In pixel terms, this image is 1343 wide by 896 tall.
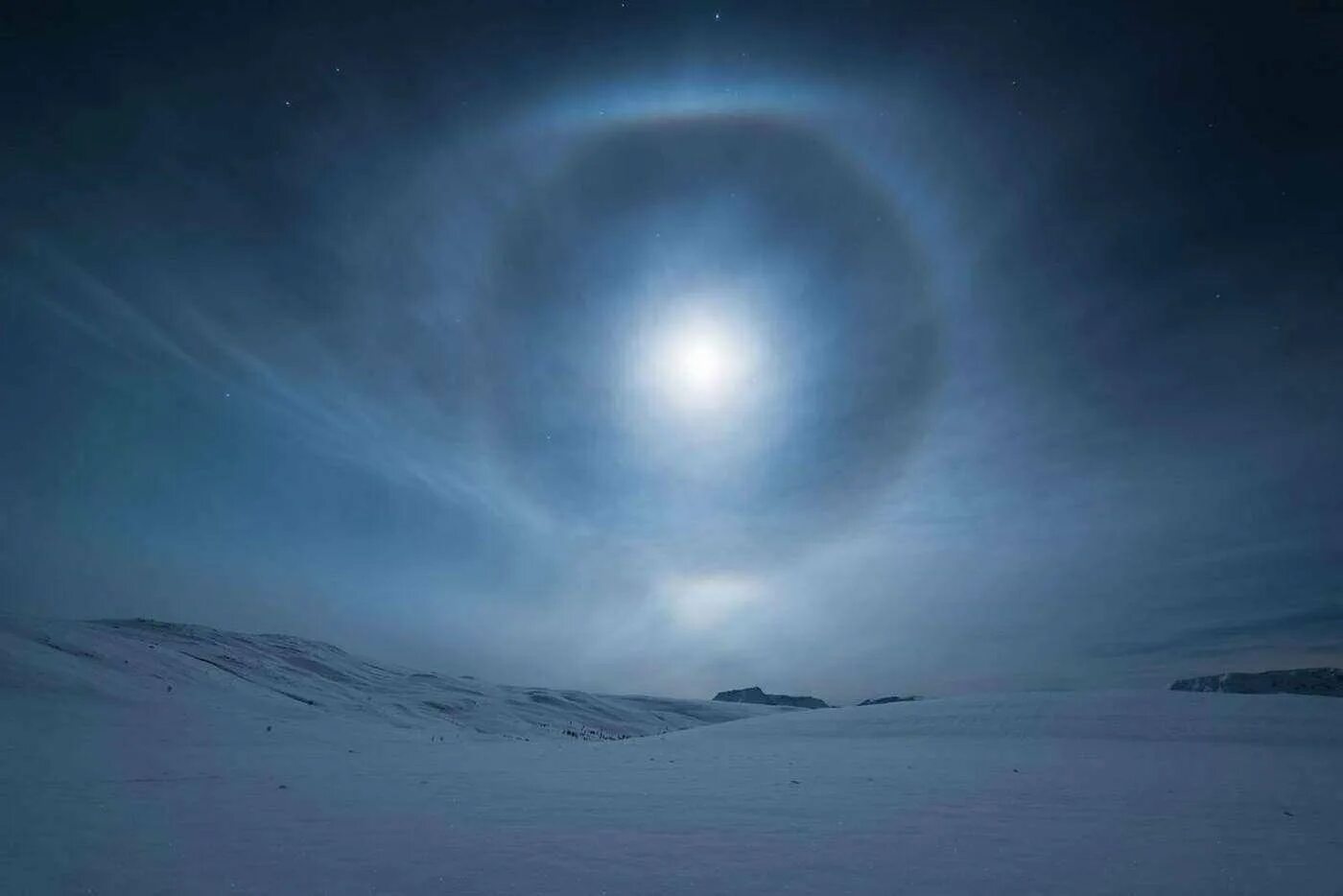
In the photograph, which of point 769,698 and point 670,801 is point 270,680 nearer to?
point 670,801

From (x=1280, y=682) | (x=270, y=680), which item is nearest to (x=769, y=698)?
(x=1280, y=682)

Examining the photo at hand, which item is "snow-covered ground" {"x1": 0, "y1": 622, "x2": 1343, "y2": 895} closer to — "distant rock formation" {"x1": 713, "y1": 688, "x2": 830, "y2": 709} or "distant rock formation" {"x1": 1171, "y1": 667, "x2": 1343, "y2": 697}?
"distant rock formation" {"x1": 1171, "y1": 667, "x2": 1343, "y2": 697}

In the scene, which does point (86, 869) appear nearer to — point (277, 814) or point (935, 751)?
point (277, 814)

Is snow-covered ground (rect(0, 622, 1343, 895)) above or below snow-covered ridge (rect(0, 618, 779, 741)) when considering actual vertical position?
below

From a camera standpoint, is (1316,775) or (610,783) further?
(1316,775)

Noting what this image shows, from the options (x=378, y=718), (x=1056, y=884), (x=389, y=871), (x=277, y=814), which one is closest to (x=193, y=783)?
(x=277, y=814)

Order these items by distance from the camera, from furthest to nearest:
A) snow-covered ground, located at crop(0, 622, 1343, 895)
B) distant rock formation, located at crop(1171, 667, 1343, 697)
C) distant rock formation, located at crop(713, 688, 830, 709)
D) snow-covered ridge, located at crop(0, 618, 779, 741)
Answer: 1. distant rock formation, located at crop(713, 688, 830, 709)
2. distant rock formation, located at crop(1171, 667, 1343, 697)
3. snow-covered ridge, located at crop(0, 618, 779, 741)
4. snow-covered ground, located at crop(0, 622, 1343, 895)

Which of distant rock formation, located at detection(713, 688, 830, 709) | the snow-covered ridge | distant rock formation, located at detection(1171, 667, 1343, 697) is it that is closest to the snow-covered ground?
the snow-covered ridge
